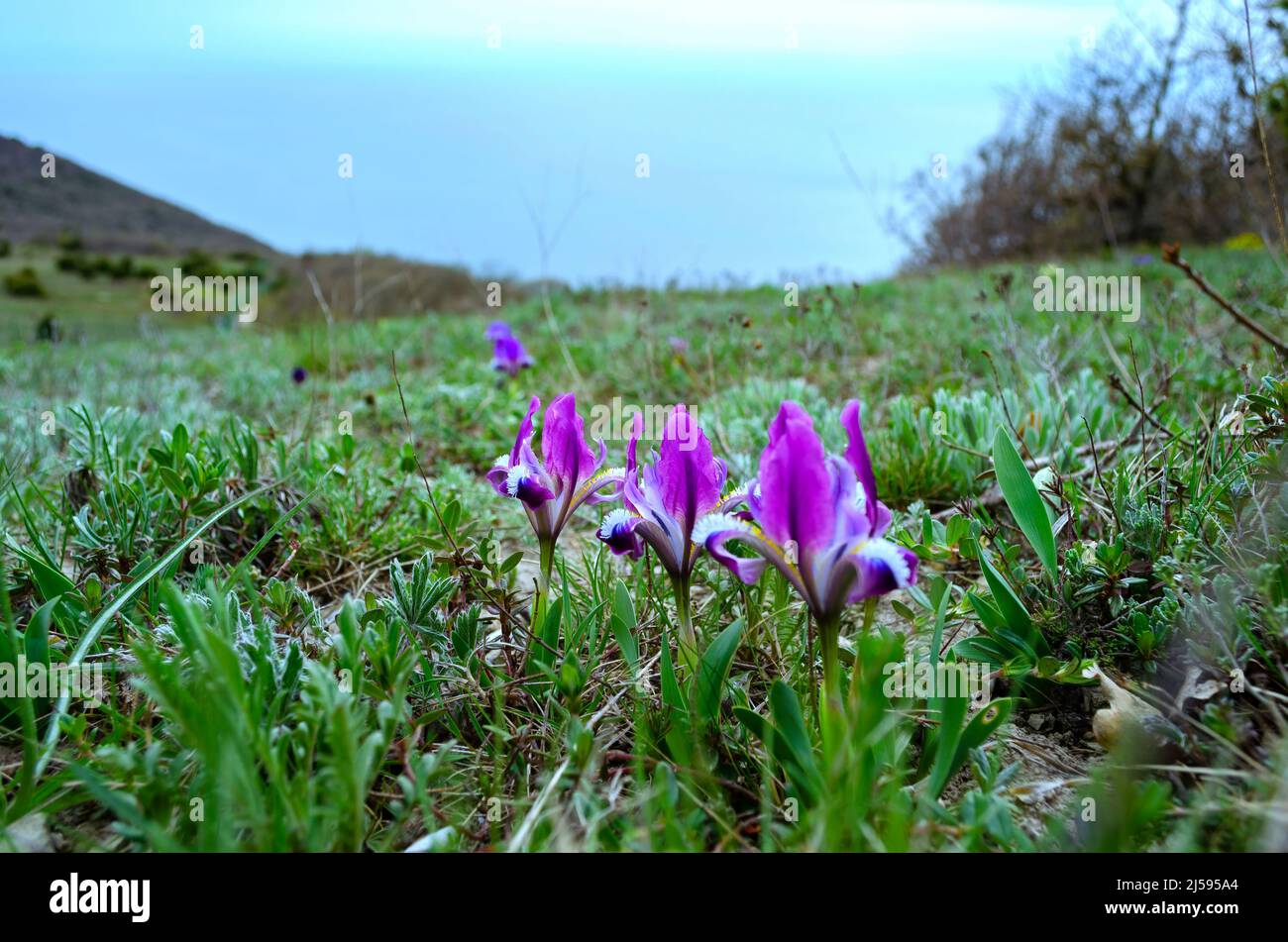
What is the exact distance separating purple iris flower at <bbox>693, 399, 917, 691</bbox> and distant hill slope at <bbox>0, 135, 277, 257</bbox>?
57.4 ft

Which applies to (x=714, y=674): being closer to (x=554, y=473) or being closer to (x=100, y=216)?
(x=554, y=473)

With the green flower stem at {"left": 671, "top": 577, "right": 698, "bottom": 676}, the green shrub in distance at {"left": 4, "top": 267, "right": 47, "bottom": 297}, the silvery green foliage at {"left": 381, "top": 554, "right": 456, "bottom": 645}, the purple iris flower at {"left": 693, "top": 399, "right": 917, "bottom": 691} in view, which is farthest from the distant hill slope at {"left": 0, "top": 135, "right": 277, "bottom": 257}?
the purple iris flower at {"left": 693, "top": 399, "right": 917, "bottom": 691}

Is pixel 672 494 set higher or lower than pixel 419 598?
higher

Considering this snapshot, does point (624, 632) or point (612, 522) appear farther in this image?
point (624, 632)

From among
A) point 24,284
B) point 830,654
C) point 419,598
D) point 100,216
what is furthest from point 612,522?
point 100,216

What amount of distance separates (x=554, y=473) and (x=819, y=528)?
688 mm

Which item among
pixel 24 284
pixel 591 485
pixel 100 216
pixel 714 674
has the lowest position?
pixel 714 674

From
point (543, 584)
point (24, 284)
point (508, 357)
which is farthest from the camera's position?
point (24, 284)

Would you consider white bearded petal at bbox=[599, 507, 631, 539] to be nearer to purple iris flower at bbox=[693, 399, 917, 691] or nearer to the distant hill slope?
purple iris flower at bbox=[693, 399, 917, 691]

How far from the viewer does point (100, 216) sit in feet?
65.2

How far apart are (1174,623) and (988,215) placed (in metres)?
14.1
